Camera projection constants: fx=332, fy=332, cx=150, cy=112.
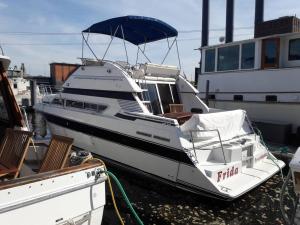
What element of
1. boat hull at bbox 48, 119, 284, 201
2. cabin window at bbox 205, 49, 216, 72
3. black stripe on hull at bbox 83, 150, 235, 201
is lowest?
black stripe on hull at bbox 83, 150, 235, 201

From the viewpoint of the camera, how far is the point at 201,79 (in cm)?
1248

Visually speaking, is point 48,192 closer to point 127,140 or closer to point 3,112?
point 3,112

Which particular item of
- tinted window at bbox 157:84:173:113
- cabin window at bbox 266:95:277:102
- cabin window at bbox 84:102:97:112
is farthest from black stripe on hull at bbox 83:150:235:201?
cabin window at bbox 266:95:277:102

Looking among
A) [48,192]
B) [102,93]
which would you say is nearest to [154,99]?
[102,93]

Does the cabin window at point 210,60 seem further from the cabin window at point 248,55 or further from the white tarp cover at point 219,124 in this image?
the white tarp cover at point 219,124

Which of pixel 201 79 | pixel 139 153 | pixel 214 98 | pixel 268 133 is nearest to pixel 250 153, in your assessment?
pixel 139 153

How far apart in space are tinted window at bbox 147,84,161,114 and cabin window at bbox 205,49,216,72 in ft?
15.7

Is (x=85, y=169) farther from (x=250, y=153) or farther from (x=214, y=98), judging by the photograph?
(x=214, y=98)

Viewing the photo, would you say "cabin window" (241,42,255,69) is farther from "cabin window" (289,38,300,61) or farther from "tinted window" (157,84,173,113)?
"tinted window" (157,84,173,113)

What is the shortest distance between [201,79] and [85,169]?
963cm

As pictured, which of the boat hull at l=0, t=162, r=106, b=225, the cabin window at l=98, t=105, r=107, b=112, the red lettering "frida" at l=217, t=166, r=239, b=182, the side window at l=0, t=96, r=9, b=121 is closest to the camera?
the boat hull at l=0, t=162, r=106, b=225

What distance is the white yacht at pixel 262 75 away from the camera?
32.0 feet

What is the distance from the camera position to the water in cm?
507

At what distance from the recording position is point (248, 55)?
1095 centimetres
